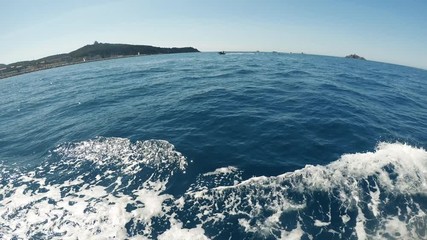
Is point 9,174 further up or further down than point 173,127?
further down

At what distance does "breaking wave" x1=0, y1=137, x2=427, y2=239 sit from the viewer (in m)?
10.4

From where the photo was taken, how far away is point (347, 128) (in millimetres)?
19781

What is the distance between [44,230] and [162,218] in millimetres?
5703

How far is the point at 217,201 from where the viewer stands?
12.0 meters

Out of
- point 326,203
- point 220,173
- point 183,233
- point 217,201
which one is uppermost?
point 220,173

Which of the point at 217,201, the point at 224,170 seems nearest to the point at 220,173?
the point at 224,170

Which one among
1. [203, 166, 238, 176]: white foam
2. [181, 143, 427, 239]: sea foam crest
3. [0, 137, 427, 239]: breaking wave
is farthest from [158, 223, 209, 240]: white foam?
[203, 166, 238, 176]: white foam

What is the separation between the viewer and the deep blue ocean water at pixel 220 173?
10.7m

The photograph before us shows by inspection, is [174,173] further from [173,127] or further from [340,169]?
[340,169]

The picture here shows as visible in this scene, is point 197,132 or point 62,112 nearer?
point 197,132

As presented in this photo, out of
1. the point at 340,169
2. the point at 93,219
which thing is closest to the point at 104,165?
the point at 93,219

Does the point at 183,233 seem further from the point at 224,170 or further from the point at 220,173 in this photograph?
the point at 224,170

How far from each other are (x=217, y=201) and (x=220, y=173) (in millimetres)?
2243

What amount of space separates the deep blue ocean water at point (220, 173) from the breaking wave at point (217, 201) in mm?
59
